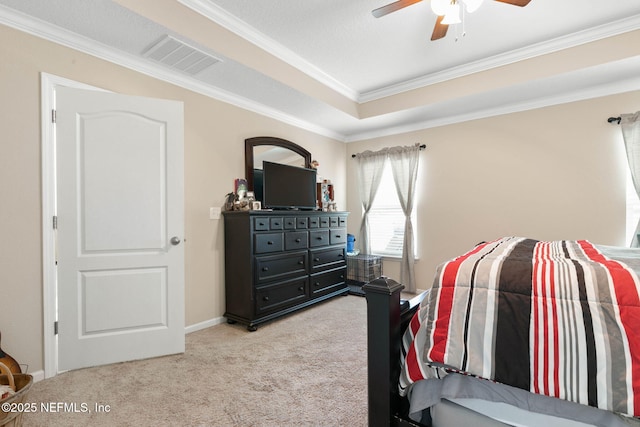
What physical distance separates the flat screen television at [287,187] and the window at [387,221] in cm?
121

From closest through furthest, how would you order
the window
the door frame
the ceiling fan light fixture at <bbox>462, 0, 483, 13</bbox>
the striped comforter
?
the striped comforter < the ceiling fan light fixture at <bbox>462, 0, 483, 13</bbox> < the door frame < the window

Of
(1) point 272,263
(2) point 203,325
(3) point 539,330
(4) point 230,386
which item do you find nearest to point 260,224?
(1) point 272,263

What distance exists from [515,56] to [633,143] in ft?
4.87

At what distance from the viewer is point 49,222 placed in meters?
2.15

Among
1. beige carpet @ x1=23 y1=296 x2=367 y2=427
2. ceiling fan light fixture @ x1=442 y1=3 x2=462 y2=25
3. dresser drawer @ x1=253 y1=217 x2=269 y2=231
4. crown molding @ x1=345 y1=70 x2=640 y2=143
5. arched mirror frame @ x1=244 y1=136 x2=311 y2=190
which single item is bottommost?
beige carpet @ x1=23 y1=296 x2=367 y2=427

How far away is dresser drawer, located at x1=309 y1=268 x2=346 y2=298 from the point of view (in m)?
3.67

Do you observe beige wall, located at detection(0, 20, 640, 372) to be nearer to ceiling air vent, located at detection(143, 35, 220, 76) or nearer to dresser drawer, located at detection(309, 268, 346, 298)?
ceiling air vent, located at detection(143, 35, 220, 76)

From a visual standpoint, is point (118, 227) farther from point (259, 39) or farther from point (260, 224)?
point (259, 39)

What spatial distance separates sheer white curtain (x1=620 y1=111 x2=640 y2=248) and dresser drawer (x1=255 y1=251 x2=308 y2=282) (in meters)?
3.39

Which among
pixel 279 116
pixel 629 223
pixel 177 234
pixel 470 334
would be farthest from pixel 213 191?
pixel 629 223

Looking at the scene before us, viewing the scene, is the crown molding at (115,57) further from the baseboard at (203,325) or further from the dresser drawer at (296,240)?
the baseboard at (203,325)

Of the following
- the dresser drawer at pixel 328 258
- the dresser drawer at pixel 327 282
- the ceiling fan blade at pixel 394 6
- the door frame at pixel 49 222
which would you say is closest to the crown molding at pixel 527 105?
the dresser drawer at pixel 328 258

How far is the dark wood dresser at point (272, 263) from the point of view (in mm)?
2998

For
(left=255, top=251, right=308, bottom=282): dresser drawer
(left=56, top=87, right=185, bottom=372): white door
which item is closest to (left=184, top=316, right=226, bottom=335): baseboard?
(left=56, top=87, right=185, bottom=372): white door
